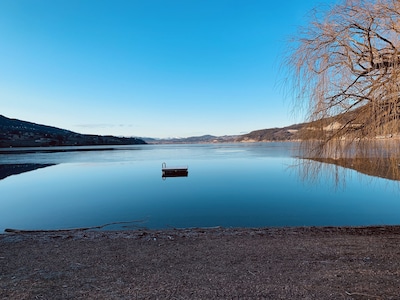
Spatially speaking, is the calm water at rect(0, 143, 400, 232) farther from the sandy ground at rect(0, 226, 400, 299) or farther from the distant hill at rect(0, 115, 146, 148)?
the distant hill at rect(0, 115, 146, 148)

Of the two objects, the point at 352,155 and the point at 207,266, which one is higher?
the point at 352,155

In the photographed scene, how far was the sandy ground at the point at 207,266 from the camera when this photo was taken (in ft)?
11.1

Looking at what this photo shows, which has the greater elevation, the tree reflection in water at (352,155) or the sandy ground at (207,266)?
the tree reflection in water at (352,155)

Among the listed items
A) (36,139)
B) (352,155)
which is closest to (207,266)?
(352,155)

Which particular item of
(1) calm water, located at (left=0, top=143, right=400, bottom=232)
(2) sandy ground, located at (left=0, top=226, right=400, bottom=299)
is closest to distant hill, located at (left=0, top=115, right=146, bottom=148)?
(1) calm water, located at (left=0, top=143, right=400, bottom=232)

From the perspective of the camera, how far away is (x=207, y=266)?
14.2ft

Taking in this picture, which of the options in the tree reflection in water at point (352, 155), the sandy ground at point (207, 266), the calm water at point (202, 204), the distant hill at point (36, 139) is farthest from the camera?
the distant hill at point (36, 139)

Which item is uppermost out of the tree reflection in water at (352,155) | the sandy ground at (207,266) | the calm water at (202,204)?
the tree reflection in water at (352,155)

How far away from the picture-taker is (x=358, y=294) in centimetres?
318

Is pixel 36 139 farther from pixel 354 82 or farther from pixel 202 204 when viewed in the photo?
pixel 354 82

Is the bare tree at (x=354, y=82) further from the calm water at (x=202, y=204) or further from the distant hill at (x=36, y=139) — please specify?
the distant hill at (x=36, y=139)

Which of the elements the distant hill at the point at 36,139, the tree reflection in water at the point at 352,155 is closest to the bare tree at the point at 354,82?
the tree reflection in water at the point at 352,155

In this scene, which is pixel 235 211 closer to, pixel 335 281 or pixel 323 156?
pixel 323 156

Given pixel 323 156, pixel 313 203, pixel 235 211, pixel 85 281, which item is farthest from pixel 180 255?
pixel 313 203
